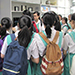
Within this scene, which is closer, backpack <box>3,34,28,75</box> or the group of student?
backpack <box>3,34,28,75</box>

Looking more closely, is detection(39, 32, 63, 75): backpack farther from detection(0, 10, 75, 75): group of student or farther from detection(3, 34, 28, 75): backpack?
detection(3, 34, 28, 75): backpack

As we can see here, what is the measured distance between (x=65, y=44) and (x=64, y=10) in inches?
190

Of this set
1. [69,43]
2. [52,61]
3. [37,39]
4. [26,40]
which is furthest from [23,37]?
[69,43]

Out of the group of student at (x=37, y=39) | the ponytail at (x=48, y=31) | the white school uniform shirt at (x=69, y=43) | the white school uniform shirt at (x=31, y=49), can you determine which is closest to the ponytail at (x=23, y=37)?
the group of student at (x=37, y=39)

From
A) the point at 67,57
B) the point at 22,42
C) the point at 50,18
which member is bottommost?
the point at 67,57

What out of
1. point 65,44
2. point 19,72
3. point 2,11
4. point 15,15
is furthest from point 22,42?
point 15,15

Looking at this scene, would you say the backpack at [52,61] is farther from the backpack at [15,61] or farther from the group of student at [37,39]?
the backpack at [15,61]

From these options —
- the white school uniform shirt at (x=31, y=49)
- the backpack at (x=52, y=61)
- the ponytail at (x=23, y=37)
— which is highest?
the ponytail at (x=23, y=37)

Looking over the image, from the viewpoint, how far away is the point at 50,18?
142cm

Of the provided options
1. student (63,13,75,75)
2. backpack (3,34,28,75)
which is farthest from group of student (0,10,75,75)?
backpack (3,34,28,75)

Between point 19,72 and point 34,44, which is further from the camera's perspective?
point 34,44

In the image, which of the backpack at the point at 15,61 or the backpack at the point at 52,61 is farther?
the backpack at the point at 52,61

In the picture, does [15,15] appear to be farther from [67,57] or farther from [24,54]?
[24,54]

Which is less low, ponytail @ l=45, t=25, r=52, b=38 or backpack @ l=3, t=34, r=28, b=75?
ponytail @ l=45, t=25, r=52, b=38
